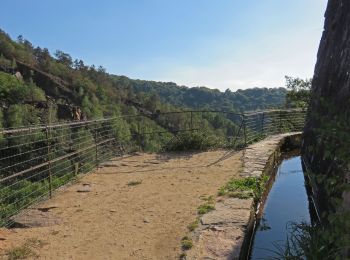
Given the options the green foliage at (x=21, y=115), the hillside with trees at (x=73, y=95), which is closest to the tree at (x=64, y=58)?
the hillside with trees at (x=73, y=95)

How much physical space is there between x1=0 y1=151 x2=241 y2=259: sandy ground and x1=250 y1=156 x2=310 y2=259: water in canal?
0.90 m

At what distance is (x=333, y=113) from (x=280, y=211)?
4.41m

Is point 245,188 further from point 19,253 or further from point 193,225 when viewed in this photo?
point 19,253

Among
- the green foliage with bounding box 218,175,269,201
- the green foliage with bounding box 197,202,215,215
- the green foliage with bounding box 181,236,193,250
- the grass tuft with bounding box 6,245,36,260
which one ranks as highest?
the green foliage with bounding box 218,175,269,201

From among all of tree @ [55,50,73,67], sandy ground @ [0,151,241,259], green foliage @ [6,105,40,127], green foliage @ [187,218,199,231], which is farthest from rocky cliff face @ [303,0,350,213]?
tree @ [55,50,73,67]

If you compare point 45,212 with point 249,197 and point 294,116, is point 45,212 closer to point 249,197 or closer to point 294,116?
point 249,197

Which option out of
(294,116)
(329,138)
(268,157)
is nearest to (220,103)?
(294,116)

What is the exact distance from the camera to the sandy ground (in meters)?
4.96

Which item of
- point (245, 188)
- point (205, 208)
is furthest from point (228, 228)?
point (245, 188)

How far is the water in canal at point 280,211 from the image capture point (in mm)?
5531

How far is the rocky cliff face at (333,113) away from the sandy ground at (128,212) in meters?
1.77

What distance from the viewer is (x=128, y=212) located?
21.1 ft

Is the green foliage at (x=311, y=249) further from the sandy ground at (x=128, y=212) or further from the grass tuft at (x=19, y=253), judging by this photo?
the grass tuft at (x=19, y=253)

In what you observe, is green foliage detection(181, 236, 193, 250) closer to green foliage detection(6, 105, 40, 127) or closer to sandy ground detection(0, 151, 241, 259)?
sandy ground detection(0, 151, 241, 259)
